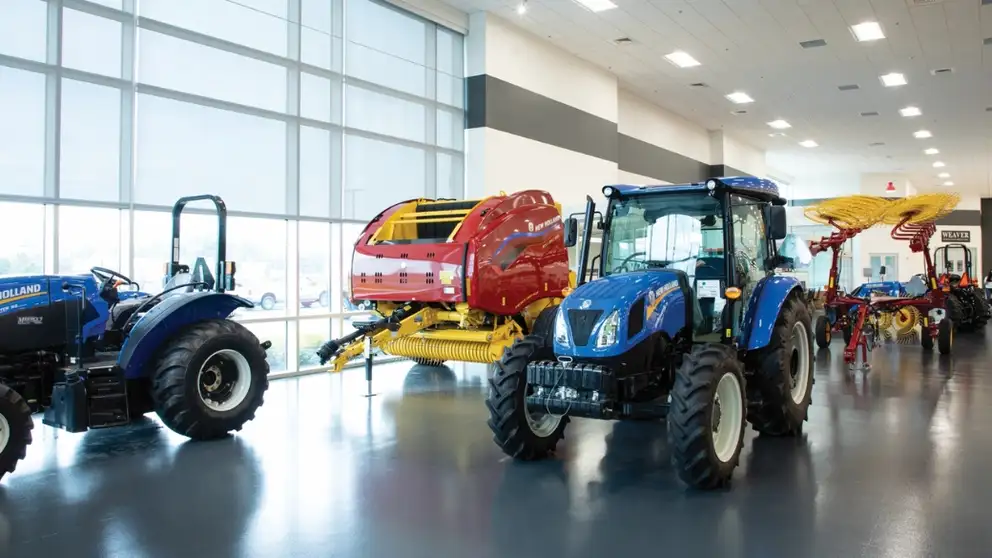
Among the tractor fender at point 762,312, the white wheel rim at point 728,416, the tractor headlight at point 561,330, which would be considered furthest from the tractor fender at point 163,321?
the tractor fender at point 762,312

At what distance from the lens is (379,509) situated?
3.98m

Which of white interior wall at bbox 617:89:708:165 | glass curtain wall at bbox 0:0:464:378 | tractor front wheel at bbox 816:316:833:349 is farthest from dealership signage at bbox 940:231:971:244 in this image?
glass curtain wall at bbox 0:0:464:378

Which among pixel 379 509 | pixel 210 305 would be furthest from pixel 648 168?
pixel 379 509

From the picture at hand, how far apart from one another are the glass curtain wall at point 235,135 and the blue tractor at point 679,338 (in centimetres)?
469

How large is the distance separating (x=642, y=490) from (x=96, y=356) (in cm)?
406

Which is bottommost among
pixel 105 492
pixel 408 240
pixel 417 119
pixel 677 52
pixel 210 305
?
pixel 105 492

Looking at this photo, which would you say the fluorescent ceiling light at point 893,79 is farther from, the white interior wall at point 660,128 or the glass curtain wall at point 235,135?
the glass curtain wall at point 235,135

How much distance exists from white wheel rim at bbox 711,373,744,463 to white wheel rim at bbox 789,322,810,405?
1650mm

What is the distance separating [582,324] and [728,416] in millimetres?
1072

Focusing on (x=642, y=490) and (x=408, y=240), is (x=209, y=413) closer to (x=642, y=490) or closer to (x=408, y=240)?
(x=408, y=240)

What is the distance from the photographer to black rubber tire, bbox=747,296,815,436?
205 inches

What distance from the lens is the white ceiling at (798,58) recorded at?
35.3ft

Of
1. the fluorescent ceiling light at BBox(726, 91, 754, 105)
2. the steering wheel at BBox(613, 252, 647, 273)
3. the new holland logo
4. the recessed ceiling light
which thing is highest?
the fluorescent ceiling light at BBox(726, 91, 754, 105)

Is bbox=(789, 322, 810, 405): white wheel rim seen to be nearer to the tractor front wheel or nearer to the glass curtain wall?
the tractor front wheel
